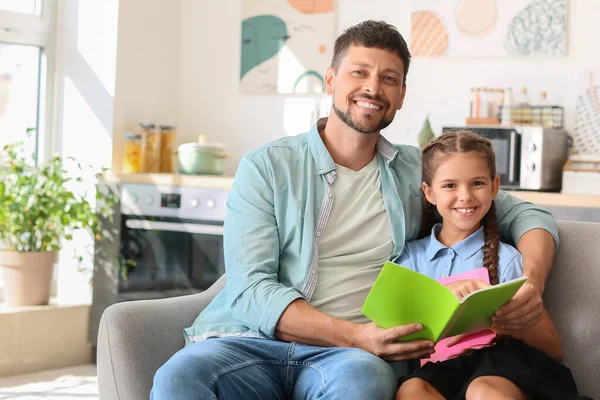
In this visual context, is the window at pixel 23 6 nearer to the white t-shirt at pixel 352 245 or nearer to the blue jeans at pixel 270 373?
the white t-shirt at pixel 352 245

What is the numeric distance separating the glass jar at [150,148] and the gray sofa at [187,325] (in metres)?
2.18

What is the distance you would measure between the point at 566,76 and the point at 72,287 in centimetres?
255

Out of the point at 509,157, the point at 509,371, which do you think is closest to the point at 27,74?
the point at 509,157

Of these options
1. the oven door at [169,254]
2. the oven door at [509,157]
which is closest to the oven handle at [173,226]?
the oven door at [169,254]

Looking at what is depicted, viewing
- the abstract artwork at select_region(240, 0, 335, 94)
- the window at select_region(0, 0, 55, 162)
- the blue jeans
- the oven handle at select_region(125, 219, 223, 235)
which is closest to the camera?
the blue jeans

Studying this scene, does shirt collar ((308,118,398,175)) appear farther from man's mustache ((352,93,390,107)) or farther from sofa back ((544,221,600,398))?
sofa back ((544,221,600,398))

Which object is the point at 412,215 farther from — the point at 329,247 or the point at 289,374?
the point at 289,374

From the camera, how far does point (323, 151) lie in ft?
7.78

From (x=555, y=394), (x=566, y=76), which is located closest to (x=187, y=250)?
(x=566, y=76)

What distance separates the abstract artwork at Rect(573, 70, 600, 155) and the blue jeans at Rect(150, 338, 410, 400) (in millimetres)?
2106

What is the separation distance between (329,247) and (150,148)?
2.35m

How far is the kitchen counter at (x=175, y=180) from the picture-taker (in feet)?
13.3

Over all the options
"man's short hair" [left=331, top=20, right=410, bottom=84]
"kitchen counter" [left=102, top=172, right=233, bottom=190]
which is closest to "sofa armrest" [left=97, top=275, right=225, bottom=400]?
"man's short hair" [left=331, top=20, right=410, bottom=84]

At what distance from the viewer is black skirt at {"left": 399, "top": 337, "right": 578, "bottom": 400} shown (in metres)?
1.94
